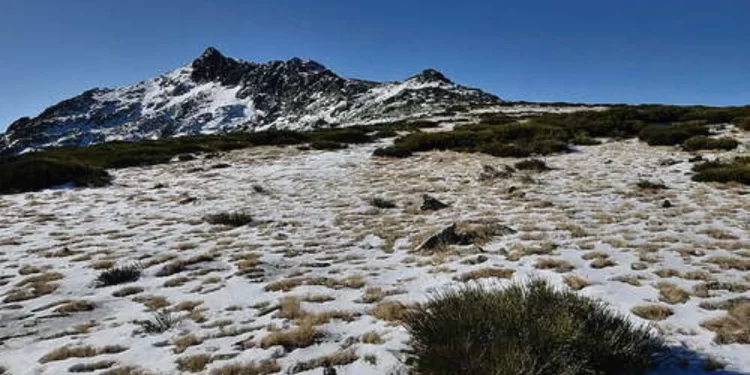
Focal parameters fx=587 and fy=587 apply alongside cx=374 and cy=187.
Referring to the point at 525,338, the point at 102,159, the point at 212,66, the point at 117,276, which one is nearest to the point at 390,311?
the point at 525,338

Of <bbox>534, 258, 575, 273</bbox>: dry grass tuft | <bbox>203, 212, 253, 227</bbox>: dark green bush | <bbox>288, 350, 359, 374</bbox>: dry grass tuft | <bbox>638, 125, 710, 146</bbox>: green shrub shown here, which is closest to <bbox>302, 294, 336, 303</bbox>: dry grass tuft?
<bbox>288, 350, 359, 374</bbox>: dry grass tuft

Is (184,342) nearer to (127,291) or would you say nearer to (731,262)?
(127,291)

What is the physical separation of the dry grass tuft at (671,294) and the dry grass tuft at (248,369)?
482 centimetres

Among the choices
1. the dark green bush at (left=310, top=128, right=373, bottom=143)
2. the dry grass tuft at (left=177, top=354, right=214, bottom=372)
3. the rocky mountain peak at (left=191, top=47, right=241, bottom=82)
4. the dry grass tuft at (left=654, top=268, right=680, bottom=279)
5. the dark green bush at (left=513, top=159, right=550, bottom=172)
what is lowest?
the dry grass tuft at (left=177, top=354, right=214, bottom=372)

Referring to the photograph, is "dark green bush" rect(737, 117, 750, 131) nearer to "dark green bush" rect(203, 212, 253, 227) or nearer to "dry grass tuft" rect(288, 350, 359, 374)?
"dark green bush" rect(203, 212, 253, 227)

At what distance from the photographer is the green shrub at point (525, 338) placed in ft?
15.3

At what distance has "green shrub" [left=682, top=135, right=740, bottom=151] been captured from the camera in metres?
22.2

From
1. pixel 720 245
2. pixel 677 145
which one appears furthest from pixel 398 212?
pixel 677 145

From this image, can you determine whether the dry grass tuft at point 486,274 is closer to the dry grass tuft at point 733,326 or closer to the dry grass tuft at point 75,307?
the dry grass tuft at point 733,326

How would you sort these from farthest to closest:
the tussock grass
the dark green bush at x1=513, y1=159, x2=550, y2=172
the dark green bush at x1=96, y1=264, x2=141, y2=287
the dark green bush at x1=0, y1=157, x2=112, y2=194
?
the dark green bush at x1=0, y1=157, x2=112, y2=194 < the dark green bush at x1=513, y1=159, x2=550, y2=172 < the tussock grass < the dark green bush at x1=96, y1=264, x2=141, y2=287

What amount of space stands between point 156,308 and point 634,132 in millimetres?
26866

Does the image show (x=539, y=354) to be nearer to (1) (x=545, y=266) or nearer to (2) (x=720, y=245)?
(1) (x=545, y=266)

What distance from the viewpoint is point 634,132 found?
29328mm

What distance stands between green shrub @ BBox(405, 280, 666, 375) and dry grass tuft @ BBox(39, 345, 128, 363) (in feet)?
11.6
